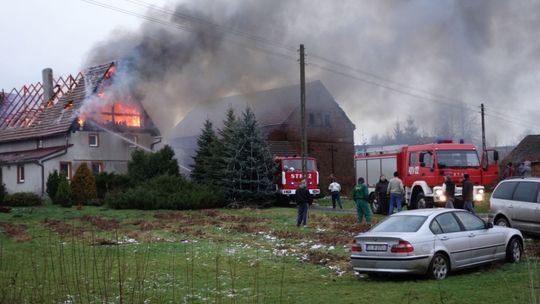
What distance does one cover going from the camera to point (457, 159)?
952 inches

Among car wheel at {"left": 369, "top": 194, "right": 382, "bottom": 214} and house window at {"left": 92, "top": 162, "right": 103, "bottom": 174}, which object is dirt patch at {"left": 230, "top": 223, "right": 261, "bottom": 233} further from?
house window at {"left": 92, "top": 162, "right": 103, "bottom": 174}

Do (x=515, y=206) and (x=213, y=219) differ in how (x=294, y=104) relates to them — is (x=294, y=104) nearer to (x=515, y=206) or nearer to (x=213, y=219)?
(x=213, y=219)

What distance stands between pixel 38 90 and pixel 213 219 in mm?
30009

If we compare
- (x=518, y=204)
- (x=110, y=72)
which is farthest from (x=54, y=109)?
(x=518, y=204)

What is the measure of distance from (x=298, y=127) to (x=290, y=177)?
1591cm

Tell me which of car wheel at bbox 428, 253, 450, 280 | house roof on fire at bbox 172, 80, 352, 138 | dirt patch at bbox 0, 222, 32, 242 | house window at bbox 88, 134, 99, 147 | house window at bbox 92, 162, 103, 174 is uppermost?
house roof on fire at bbox 172, 80, 352, 138

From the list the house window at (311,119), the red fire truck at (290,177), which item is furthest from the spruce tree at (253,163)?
the house window at (311,119)

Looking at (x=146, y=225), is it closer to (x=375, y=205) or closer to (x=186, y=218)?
(x=186, y=218)

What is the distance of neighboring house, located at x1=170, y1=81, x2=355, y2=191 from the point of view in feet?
166

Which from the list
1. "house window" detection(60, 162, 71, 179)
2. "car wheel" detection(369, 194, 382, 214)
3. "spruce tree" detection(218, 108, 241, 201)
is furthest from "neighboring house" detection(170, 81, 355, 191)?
"car wheel" detection(369, 194, 382, 214)

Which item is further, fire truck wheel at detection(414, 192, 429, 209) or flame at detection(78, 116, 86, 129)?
flame at detection(78, 116, 86, 129)

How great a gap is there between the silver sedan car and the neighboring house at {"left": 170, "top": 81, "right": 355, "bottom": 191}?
35364 millimetres

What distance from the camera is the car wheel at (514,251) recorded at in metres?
13.2

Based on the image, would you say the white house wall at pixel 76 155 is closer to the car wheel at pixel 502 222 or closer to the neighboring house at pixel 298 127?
the neighboring house at pixel 298 127
